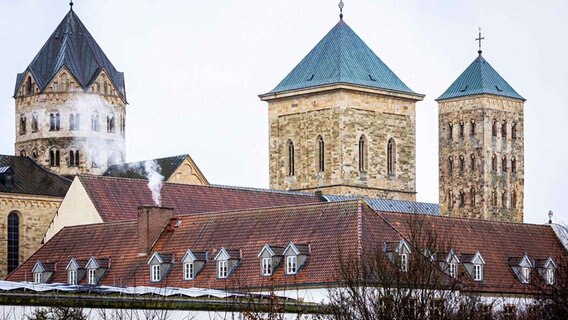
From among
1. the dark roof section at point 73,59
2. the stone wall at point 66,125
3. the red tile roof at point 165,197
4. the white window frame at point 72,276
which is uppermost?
the dark roof section at point 73,59

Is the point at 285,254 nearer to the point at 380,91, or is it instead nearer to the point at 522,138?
the point at 380,91

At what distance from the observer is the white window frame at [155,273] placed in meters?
83.9

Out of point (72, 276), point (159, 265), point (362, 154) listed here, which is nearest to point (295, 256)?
point (159, 265)

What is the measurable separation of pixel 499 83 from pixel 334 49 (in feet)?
80.1

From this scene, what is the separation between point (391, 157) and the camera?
129 meters

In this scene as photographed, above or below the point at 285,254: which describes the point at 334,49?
above

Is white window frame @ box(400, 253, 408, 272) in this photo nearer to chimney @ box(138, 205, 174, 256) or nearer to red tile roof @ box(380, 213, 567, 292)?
red tile roof @ box(380, 213, 567, 292)

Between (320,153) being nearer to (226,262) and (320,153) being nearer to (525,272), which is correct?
(525,272)

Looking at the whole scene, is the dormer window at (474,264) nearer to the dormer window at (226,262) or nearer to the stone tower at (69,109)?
the dormer window at (226,262)

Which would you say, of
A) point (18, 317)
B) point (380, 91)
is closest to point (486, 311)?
point (18, 317)

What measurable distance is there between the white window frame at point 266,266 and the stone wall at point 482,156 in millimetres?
69134

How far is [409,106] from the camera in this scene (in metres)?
130

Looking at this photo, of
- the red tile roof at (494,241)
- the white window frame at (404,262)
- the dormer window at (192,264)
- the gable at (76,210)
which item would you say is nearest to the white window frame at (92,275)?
the dormer window at (192,264)

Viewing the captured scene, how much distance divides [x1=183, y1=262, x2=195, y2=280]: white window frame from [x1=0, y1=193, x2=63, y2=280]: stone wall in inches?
1298
